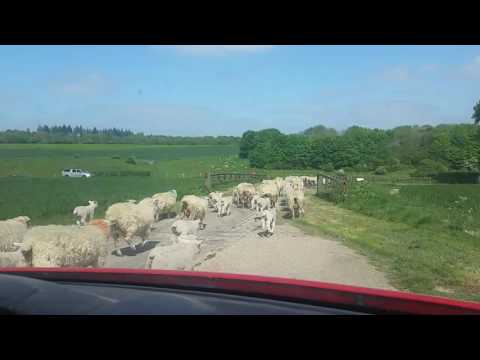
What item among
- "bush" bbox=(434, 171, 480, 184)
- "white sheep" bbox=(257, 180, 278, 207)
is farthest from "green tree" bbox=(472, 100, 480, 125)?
"white sheep" bbox=(257, 180, 278, 207)

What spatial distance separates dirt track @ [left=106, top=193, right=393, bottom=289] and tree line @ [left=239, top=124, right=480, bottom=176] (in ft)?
68.8

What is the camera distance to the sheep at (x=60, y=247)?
8.28m

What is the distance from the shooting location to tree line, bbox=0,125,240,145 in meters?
46.4

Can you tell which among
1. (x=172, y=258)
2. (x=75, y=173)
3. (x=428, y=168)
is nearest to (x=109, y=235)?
(x=172, y=258)

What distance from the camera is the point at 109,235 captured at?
12.0 metres

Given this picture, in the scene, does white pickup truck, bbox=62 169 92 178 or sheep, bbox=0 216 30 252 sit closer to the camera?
sheep, bbox=0 216 30 252

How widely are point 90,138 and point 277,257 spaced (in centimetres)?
4457

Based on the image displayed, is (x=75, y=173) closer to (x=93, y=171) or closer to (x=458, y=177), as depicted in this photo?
(x=93, y=171)

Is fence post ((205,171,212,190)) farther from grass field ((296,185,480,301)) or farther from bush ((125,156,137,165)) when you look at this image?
bush ((125,156,137,165))

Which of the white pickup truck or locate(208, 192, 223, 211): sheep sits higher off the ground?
locate(208, 192, 223, 211): sheep

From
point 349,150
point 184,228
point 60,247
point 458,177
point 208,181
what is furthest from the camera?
point 458,177
